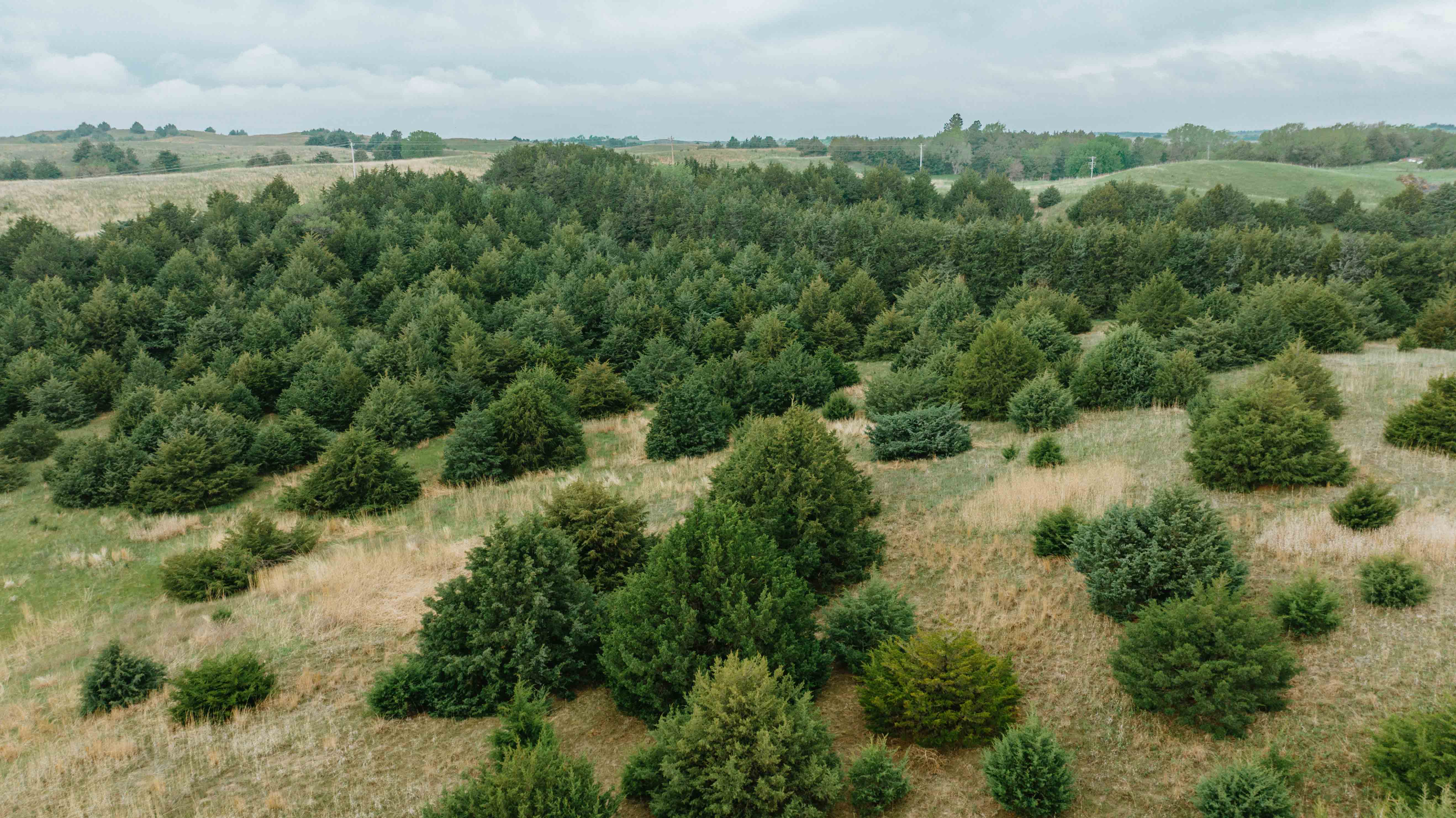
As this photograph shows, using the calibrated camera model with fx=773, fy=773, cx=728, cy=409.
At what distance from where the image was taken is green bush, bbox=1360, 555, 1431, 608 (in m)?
9.48

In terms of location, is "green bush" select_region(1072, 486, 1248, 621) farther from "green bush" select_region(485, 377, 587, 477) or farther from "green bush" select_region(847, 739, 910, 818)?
"green bush" select_region(485, 377, 587, 477)

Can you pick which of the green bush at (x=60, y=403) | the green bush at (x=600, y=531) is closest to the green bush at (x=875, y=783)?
the green bush at (x=600, y=531)

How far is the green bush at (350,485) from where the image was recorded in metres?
21.9

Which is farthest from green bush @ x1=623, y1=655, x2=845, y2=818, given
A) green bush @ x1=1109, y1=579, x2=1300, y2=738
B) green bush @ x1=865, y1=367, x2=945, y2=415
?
green bush @ x1=865, y1=367, x2=945, y2=415

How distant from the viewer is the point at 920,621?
11297mm

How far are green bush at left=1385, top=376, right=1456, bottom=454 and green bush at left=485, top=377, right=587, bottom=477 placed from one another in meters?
21.1

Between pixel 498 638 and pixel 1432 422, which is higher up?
pixel 1432 422

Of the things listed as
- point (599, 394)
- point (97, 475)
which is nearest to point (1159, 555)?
point (599, 394)

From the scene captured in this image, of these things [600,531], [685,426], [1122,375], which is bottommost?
[685,426]

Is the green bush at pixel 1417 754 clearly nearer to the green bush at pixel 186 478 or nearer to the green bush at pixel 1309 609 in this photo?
the green bush at pixel 1309 609

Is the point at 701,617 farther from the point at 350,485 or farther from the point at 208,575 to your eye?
the point at 350,485

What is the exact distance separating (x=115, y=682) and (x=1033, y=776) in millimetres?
11830

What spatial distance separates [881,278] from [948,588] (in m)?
44.3

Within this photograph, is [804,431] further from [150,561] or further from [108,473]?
[108,473]
